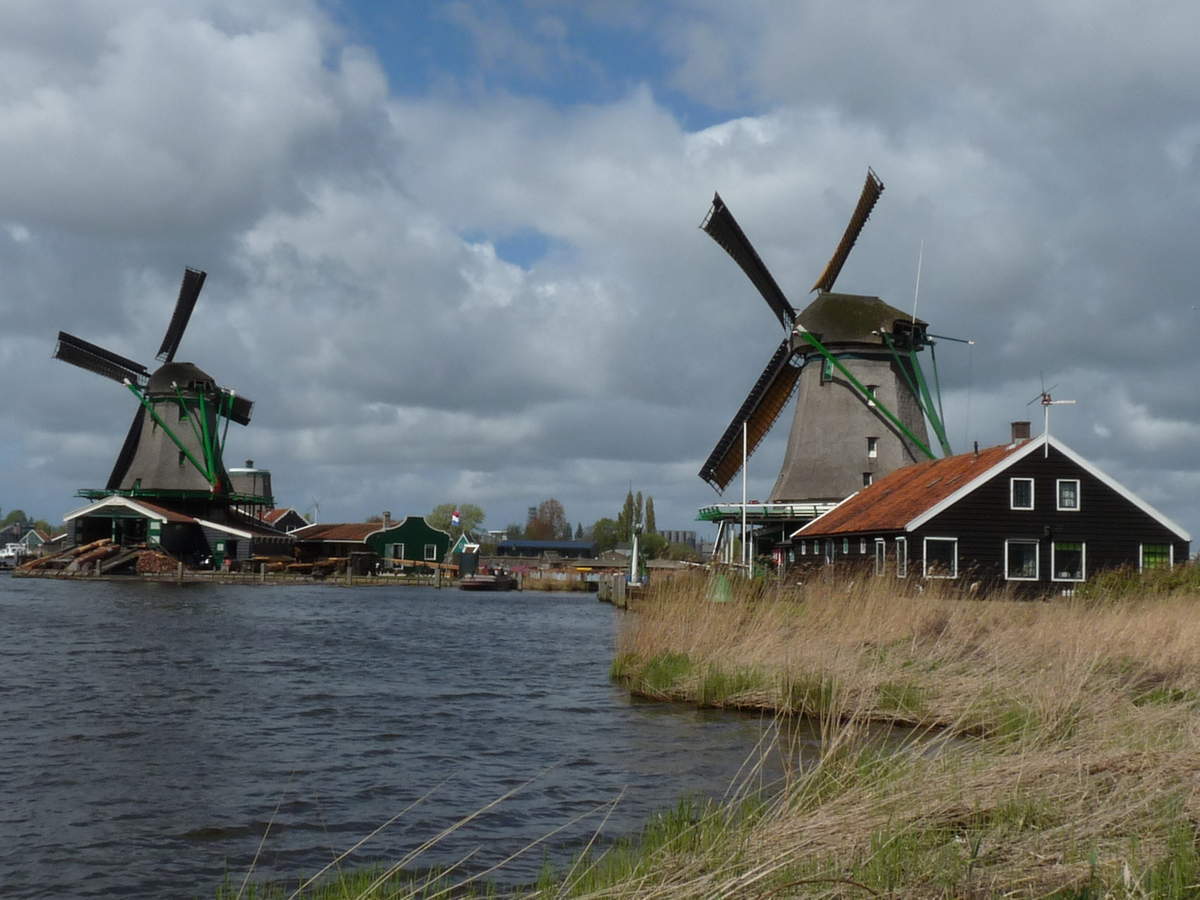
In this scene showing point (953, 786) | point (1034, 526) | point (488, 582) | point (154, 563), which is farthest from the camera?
point (488, 582)

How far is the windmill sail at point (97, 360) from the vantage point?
5975cm

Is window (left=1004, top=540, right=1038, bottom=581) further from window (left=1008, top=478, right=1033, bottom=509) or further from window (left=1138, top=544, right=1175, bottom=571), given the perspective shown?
window (left=1138, top=544, right=1175, bottom=571)

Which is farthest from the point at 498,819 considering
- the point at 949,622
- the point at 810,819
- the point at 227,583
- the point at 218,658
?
the point at 227,583

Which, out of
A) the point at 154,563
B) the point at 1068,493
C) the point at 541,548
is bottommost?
the point at 154,563

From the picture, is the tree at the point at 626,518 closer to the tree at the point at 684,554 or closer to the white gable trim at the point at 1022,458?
the tree at the point at 684,554

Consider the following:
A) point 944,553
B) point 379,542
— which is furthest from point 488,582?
point 944,553

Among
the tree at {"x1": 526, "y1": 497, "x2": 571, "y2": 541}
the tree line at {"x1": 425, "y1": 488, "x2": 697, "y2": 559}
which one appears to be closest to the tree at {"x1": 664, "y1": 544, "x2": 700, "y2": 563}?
the tree line at {"x1": 425, "y1": 488, "x2": 697, "y2": 559}

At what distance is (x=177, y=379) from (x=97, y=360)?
4257mm

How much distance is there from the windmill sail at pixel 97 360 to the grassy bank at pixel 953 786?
53.5 m

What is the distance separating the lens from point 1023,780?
636 cm

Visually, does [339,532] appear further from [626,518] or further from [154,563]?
[626,518]

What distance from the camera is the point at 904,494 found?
31.2m

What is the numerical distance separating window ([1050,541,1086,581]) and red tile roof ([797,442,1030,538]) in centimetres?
256

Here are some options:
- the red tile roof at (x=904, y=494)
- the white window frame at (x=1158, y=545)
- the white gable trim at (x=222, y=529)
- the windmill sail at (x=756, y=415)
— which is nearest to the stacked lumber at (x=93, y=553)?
the white gable trim at (x=222, y=529)
